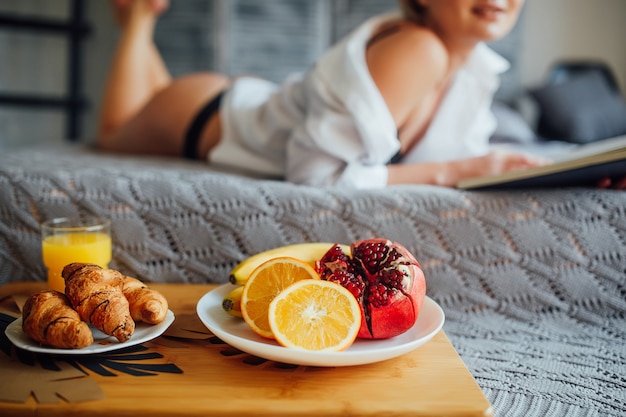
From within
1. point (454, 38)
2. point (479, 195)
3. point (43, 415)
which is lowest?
point (43, 415)

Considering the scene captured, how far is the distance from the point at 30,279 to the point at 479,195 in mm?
795

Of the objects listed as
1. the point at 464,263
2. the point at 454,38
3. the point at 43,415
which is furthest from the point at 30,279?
the point at 454,38

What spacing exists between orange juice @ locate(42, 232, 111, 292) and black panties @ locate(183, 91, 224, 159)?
0.75 m

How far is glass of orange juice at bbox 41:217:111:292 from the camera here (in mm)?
855

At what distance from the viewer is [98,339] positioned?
656mm

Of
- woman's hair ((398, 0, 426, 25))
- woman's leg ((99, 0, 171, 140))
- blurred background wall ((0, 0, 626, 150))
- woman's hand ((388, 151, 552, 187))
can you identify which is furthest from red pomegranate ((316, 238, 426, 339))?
blurred background wall ((0, 0, 626, 150))

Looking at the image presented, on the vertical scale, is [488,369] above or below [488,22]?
below

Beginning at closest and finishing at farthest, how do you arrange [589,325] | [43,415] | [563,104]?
[43,415] → [589,325] → [563,104]

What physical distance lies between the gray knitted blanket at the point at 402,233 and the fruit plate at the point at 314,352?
0.74 feet

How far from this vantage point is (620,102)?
10.6 ft

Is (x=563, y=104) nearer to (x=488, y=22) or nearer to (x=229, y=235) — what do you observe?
(x=488, y=22)

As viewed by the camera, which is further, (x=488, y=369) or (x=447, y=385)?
(x=488, y=369)

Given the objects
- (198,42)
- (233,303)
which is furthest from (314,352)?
(198,42)

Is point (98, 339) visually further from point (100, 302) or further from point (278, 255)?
point (278, 255)
